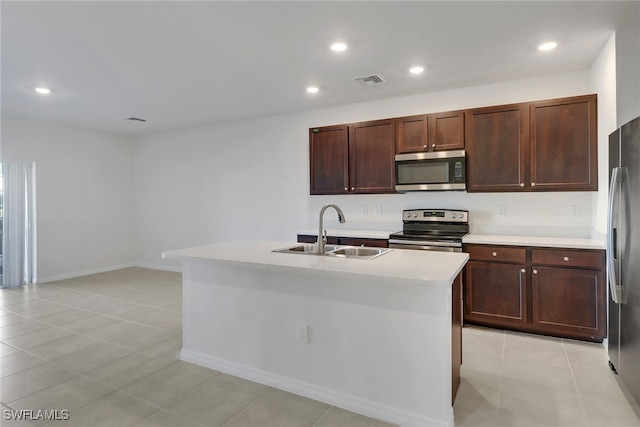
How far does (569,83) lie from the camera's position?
11.7 ft

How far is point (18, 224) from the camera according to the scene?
543cm

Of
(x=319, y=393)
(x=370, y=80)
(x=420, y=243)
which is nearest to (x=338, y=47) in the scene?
(x=370, y=80)

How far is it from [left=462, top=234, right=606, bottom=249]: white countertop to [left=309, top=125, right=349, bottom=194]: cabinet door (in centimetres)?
165

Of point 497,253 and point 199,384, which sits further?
point 497,253

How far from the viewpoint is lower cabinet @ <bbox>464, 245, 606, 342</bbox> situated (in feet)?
10.1

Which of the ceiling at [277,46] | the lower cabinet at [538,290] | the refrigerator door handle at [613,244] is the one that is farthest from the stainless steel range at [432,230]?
the ceiling at [277,46]

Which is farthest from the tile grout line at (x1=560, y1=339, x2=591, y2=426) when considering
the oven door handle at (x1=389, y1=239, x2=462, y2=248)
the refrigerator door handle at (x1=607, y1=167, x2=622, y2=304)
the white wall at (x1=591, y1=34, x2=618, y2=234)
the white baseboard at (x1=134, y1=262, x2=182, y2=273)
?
the white baseboard at (x1=134, y1=262, x2=182, y2=273)

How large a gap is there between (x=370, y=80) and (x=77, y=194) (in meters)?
5.27

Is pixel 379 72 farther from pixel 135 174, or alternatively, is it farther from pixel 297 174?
pixel 135 174

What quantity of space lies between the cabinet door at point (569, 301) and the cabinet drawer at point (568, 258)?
0.05 m

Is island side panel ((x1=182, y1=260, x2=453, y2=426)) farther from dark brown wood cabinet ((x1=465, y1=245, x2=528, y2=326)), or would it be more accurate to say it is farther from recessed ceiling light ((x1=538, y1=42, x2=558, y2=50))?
recessed ceiling light ((x1=538, y1=42, x2=558, y2=50))

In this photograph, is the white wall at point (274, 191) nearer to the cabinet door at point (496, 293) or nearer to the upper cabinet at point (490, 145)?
the upper cabinet at point (490, 145)

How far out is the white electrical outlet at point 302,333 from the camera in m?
2.36

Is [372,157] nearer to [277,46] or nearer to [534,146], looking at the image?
[534,146]
